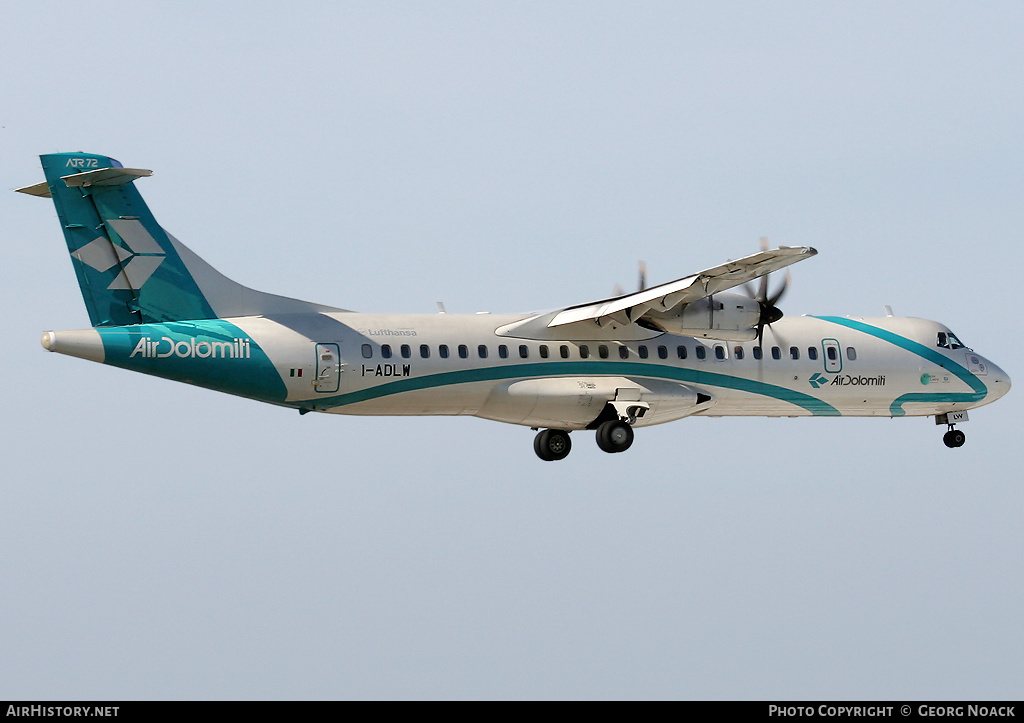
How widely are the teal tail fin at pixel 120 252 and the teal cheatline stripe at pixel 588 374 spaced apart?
3.25 metres

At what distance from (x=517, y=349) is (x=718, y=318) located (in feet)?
13.9

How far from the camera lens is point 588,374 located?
29.5 metres

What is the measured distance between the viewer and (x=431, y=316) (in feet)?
94.6

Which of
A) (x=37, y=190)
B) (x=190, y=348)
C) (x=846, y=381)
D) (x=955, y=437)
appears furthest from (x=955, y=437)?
(x=37, y=190)

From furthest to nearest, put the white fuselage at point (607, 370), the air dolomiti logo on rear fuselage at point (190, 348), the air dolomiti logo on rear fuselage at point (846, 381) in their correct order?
the air dolomiti logo on rear fuselage at point (846, 381) < the white fuselage at point (607, 370) < the air dolomiti logo on rear fuselage at point (190, 348)

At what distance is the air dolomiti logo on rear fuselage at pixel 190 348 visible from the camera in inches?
1007

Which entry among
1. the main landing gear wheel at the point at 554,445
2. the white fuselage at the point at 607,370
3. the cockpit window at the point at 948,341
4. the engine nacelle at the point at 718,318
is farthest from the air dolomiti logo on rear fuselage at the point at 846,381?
the main landing gear wheel at the point at 554,445

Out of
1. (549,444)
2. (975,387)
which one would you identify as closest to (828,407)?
(975,387)

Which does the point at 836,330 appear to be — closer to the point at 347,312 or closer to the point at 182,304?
the point at 347,312

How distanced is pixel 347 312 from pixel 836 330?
11.5 m

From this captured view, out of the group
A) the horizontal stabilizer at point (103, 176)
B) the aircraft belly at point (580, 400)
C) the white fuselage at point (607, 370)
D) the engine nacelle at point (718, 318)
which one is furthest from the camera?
the engine nacelle at point (718, 318)

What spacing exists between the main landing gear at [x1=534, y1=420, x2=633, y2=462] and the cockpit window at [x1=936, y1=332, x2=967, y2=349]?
28.1 ft

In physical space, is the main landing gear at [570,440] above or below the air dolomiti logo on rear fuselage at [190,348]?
below

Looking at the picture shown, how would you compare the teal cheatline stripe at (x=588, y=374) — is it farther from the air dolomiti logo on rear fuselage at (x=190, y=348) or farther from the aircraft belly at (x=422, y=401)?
the air dolomiti logo on rear fuselage at (x=190, y=348)
